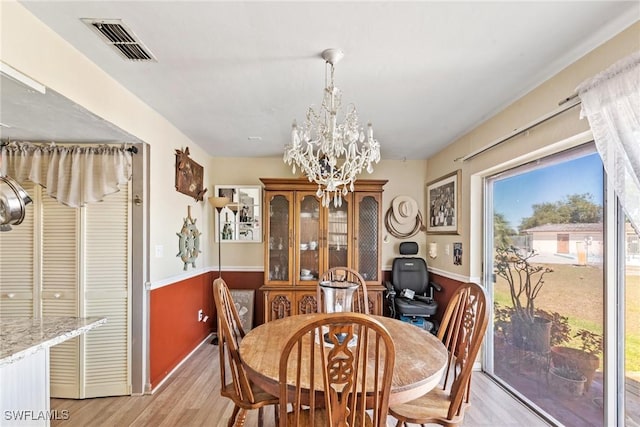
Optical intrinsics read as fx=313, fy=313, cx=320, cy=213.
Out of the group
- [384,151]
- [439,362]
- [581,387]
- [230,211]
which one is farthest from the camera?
[230,211]

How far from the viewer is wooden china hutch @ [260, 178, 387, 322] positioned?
371 cm

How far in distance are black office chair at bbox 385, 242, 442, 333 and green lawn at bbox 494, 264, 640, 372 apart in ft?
4.05

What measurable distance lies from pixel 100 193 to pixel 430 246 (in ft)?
11.8

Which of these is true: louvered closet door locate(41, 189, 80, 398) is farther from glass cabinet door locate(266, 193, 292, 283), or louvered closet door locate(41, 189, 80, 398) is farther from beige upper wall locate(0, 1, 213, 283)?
glass cabinet door locate(266, 193, 292, 283)

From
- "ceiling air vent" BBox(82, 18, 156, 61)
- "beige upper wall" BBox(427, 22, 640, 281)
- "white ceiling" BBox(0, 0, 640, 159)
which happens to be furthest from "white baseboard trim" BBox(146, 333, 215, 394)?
"beige upper wall" BBox(427, 22, 640, 281)

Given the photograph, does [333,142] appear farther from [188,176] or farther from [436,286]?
[436,286]

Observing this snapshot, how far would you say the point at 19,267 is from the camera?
246 centimetres

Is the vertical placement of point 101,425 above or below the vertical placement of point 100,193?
below

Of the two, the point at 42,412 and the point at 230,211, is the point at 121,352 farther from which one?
the point at 230,211

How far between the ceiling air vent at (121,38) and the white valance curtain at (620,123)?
2.35 meters

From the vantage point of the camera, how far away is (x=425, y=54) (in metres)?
1.77

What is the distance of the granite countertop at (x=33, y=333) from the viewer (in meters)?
1.37

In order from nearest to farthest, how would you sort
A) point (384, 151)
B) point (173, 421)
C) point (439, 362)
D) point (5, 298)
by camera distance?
1. point (439, 362)
2. point (173, 421)
3. point (5, 298)
4. point (384, 151)

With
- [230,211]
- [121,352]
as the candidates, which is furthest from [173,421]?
[230,211]
